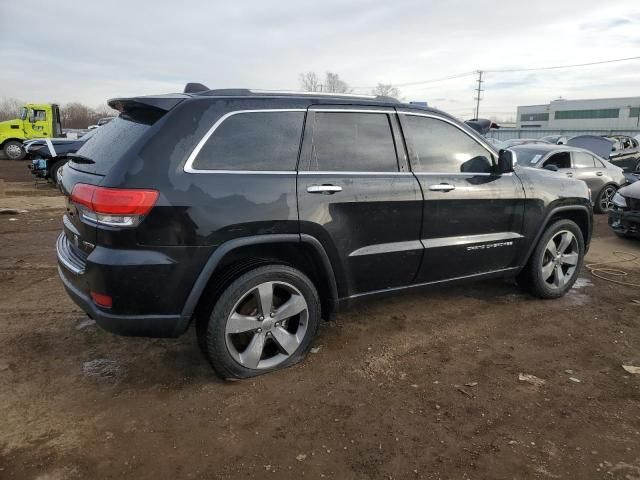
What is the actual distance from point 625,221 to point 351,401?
6341 millimetres

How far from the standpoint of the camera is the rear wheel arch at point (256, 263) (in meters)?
2.86

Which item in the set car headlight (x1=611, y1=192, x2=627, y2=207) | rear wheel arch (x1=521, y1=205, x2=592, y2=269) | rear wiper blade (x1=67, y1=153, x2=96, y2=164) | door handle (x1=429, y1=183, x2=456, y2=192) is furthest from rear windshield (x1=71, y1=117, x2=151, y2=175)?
car headlight (x1=611, y1=192, x2=627, y2=207)

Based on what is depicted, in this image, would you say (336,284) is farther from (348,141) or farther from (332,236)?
(348,141)

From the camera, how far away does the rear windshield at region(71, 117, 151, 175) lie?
281 centimetres

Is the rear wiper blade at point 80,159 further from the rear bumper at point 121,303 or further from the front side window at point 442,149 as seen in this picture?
the front side window at point 442,149

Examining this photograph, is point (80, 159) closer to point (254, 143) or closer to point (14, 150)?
point (254, 143)

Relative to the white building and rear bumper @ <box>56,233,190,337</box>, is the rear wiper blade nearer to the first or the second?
rear bumper @ <box>56,233,190,337</box>

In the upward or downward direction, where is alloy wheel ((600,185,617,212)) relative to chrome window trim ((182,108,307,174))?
downward

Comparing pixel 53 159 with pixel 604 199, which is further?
pixel 53 159

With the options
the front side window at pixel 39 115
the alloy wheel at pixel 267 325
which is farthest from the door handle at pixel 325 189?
the front side window at pixel 39 115

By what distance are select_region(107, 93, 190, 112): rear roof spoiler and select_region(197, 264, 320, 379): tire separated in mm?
1135

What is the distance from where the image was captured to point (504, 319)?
168 inches

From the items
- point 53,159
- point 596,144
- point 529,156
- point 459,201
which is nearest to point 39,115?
point 53,159

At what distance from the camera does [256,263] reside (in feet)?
10.1
